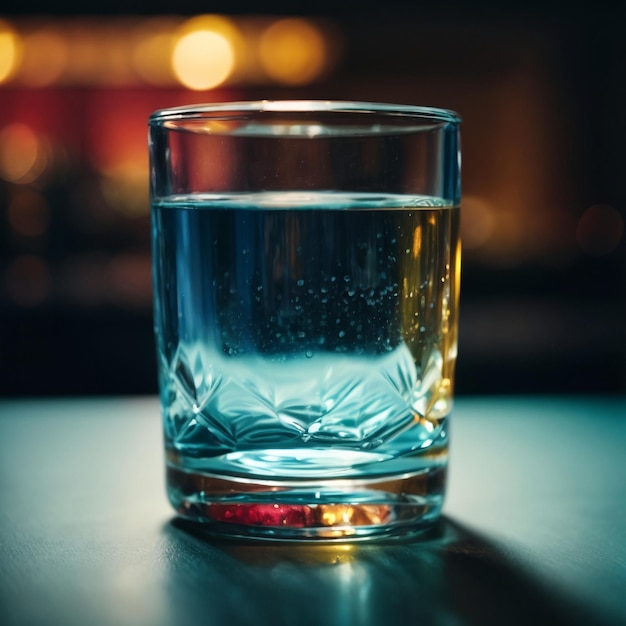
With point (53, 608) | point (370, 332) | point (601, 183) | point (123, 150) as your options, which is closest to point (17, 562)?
point (53, 608)

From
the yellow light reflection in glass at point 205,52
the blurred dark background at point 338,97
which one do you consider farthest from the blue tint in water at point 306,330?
the yellow light reflection in glass at point 205,52

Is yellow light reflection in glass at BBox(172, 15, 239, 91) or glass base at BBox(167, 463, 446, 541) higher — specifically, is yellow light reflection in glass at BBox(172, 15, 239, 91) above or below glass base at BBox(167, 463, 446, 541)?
above

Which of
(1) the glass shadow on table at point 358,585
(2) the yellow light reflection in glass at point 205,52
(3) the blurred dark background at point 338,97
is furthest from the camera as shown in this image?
(2) the yellow light reflection in glass at point 205,52

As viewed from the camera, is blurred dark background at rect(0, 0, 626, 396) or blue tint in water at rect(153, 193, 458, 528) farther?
blurred dark background at rect(0, 0, 626, 396)

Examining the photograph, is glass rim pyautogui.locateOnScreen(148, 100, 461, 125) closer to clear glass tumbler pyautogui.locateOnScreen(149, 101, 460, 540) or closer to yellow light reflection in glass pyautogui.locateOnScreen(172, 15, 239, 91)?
clear glass tumbler pyautogui.locateOnScreen(149, 101, 460, 540)

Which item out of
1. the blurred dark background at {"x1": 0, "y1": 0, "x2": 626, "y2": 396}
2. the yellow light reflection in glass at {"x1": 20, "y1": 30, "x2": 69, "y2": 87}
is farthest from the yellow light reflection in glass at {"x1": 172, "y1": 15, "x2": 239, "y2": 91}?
the yellow light reflection in glass at {"x1": 20, "y1": 30, "x2": 69, "y2": 87}

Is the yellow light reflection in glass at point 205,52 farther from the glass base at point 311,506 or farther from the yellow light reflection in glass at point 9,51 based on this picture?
the glass base at point 311,506

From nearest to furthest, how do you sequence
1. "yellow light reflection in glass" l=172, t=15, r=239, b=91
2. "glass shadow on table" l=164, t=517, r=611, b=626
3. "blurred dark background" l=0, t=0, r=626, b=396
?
"glass shadow on table" l=164, t=517, r=611, b=626
"blurred dark background" l=0, t=0, r=626, b=396
"yellow light reflection in glass" l=172, t=15, r=239, b=91
